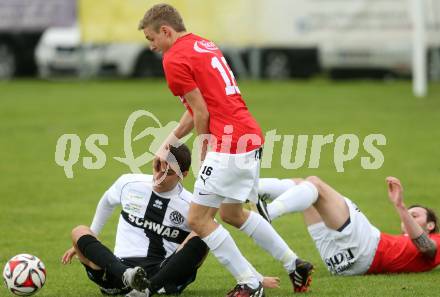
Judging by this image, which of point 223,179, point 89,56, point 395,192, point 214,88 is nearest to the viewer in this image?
point 223,179

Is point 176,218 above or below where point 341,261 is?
above

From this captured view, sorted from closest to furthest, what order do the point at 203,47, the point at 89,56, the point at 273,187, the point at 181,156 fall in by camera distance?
the point at 203,47 < the point at 181,156 < the point at 273,187 < the point at 89,56

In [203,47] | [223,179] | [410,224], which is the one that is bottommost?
[410,224]

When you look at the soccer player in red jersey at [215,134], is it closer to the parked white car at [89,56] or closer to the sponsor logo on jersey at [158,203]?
the sponsor logo on jersey at [158,203]

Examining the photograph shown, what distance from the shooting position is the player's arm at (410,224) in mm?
7672

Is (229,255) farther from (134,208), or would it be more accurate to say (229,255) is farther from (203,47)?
(203,47)

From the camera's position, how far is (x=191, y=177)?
45.8ft

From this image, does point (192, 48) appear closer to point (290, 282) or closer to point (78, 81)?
point (290, 282)

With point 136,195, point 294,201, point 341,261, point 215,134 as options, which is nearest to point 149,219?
point 136,195

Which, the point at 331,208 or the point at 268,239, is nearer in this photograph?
the point at 268,239

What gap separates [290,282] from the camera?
7887mm

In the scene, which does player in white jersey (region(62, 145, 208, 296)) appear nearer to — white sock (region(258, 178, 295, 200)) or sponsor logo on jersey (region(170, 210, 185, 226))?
sponsor logo on jersey (region(170, 210, 185, 226))

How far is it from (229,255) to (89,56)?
2266 cm

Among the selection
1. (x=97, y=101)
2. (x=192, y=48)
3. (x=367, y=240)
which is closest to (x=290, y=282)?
(x=367, y=240)
